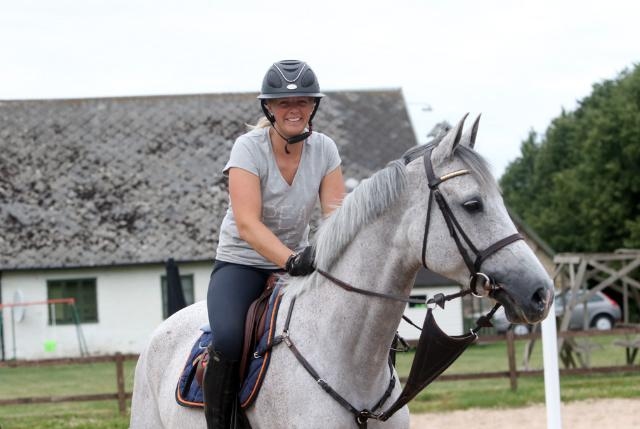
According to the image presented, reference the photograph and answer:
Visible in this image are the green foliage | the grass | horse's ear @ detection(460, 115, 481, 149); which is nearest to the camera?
horse's ear @ detection(460, 115, 481, 149)

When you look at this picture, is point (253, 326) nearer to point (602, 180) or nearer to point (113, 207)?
point (113, 207)

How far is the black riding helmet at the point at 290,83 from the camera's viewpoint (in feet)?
16.5

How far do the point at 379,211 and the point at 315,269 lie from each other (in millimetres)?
508

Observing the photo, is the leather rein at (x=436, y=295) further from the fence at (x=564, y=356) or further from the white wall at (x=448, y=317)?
the white wall at (x=448, y=317)

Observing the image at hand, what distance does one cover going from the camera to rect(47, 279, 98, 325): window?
3119 cm

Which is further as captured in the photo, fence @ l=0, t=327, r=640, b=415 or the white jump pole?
fence @ l=0, t=327, r=640, b=415

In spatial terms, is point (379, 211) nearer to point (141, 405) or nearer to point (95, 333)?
point (141, 405)

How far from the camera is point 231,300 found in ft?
16.8

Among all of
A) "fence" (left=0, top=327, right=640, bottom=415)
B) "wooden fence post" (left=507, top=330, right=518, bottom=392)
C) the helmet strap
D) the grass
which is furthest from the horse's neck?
"wooden fence post" (left=507, top=330, right=518, bottom=392)

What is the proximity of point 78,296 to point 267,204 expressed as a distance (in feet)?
89.7

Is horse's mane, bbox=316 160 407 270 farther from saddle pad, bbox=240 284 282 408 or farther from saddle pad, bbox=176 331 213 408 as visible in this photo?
saddle pad, bbox=176 331 213 408

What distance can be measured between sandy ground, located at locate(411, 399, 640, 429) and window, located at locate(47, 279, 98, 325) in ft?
62.0

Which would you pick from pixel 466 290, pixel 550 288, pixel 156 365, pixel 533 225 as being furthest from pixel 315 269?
pixel 533 225

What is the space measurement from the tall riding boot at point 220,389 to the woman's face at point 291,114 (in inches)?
45.5
